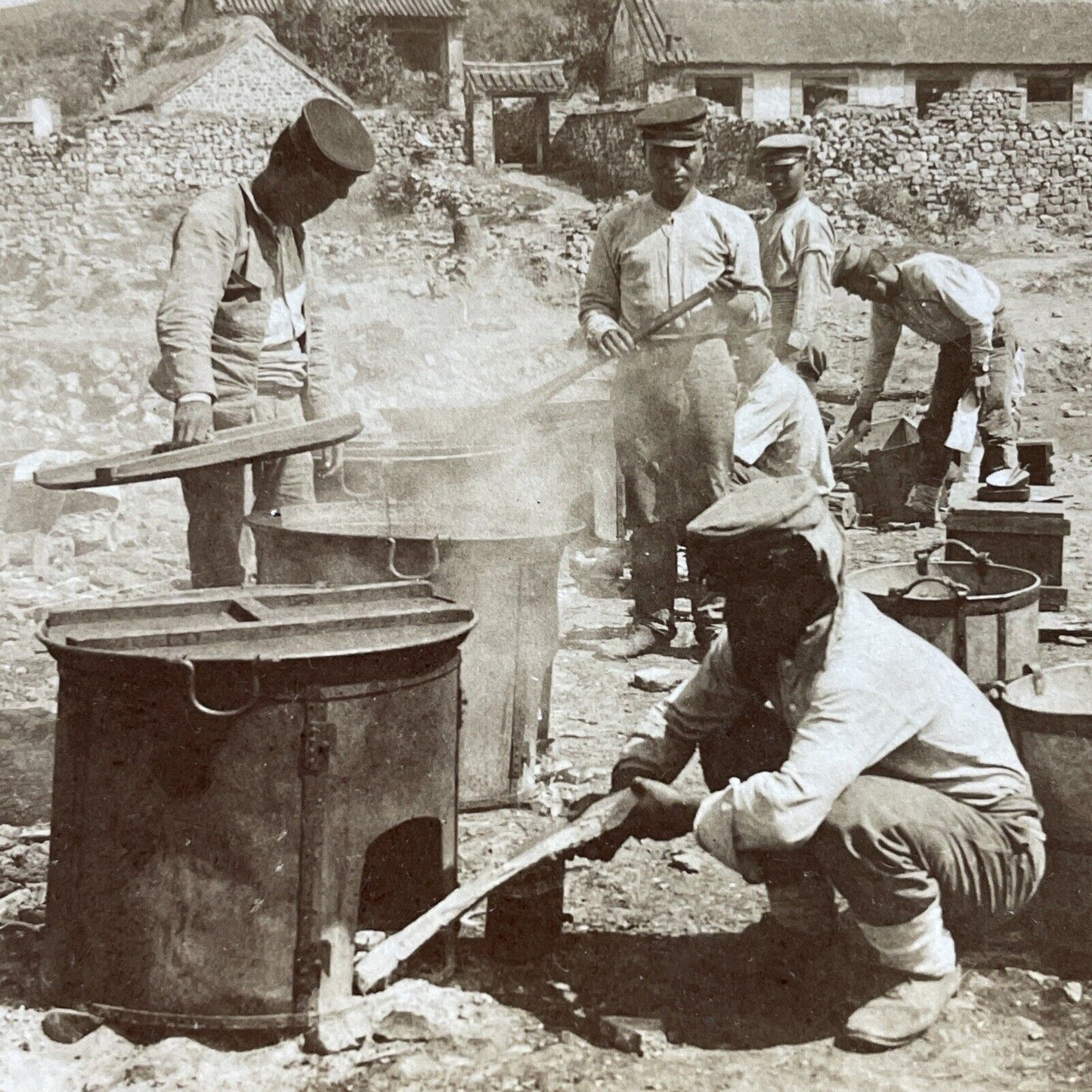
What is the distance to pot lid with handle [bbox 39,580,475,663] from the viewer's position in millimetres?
3277

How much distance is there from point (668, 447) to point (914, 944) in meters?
3.57

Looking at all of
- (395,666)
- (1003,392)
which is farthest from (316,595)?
(1003,392)

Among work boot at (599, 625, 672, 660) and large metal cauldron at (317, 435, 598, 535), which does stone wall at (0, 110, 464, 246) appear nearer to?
large metal cauldron at (317, 435, 598, 535)

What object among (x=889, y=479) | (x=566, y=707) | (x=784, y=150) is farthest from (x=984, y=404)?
(x=566, y=707)

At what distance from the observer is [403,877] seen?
148 inches

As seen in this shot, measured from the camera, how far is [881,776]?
329 centimetres

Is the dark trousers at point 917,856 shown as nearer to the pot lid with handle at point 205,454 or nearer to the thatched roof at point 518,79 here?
the pot lid with handle at point 205,454

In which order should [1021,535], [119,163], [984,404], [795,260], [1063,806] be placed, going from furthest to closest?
[119,163]
[984,404]
[795,260]
[1021,535]
[1063,806]

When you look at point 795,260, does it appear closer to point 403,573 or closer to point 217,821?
point 403,573

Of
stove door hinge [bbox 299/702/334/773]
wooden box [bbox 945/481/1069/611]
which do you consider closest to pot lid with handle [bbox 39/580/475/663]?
stove door hinge [bbox 299/702/334/773]

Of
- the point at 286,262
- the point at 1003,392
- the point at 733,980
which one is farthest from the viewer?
the point at 1003,392

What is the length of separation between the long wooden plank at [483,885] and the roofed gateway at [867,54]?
106 ft

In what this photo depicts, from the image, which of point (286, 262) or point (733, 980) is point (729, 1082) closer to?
point (733, 980)

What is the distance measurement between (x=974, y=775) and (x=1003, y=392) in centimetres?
627
